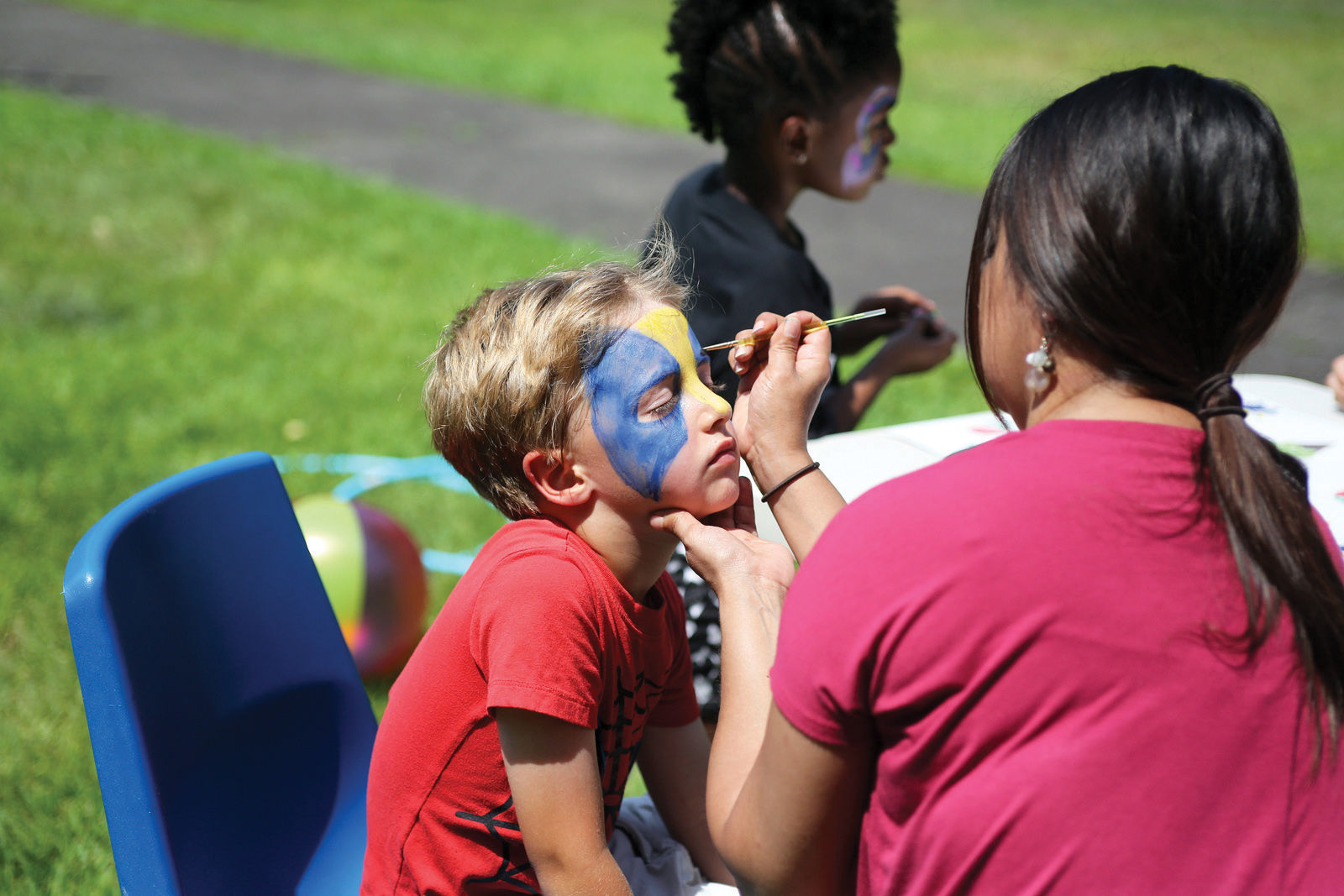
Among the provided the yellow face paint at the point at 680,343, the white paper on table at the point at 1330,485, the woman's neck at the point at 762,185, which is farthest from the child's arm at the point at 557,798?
the woman's neck at the point at 762,185

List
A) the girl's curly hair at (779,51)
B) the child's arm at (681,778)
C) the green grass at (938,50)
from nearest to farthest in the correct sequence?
the child's arm at (681,778)
the girl's curly hair at (779,51)
the green grass at (938,50)

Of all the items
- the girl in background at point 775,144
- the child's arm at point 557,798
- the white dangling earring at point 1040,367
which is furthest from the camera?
the girl in background at point 775,144

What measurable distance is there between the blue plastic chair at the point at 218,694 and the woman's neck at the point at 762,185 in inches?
55.4

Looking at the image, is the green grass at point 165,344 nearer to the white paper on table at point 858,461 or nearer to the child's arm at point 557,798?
the white paper on table at point 858,461

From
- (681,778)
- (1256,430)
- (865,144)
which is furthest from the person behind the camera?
(865,144)

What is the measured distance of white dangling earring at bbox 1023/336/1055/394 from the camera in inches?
45.4

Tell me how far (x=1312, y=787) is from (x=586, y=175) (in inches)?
307

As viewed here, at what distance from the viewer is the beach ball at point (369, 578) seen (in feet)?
9.96

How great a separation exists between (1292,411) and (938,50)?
11.9 metres

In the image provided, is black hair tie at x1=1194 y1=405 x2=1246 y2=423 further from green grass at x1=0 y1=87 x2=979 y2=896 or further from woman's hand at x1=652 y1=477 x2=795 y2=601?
green grass at x1=0 y1=87 x2=979 y2=896

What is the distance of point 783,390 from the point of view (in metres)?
1.60

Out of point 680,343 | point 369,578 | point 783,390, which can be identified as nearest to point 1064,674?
point 783,390

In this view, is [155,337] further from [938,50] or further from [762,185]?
[938,50]

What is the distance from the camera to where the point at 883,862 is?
3.76ft
